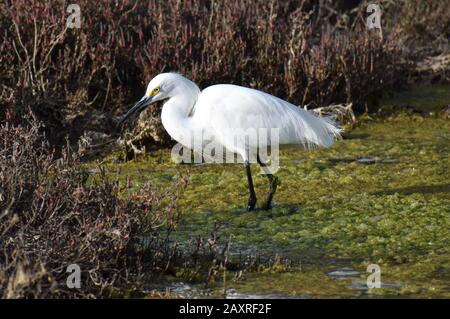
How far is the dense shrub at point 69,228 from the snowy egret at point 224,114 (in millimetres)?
1414

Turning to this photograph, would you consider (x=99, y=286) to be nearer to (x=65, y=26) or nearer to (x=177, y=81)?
(x=177, y=81)

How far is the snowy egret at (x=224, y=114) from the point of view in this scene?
6.66 m

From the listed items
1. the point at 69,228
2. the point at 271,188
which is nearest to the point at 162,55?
the point at 271,188

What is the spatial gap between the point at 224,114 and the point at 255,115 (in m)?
0.24

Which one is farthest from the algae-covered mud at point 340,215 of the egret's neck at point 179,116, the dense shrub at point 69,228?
the egret's neck at point 179,116

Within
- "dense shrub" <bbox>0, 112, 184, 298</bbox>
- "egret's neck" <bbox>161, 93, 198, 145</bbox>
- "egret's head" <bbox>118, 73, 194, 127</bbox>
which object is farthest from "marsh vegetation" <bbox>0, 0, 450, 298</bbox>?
"egret's head" <bbox>118, 73, 194, 127</bbox>

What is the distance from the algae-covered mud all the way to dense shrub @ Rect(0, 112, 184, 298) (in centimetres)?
29

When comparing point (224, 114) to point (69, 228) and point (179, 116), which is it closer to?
point (179, 116)

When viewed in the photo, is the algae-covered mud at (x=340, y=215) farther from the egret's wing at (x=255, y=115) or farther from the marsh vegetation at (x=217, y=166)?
the egret's wing at (x=255, y=115)

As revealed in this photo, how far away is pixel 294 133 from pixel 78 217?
7.61 feet

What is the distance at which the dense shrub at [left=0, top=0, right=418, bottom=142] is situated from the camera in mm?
8320

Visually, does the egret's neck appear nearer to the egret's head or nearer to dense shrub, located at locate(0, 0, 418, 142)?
the egret's head

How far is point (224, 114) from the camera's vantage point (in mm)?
6625

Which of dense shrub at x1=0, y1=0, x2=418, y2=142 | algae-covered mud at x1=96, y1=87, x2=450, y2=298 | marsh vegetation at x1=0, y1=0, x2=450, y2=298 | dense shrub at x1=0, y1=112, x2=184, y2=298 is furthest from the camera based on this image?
dense shrub at x1=0, y1=0, x2=418, y2=142
